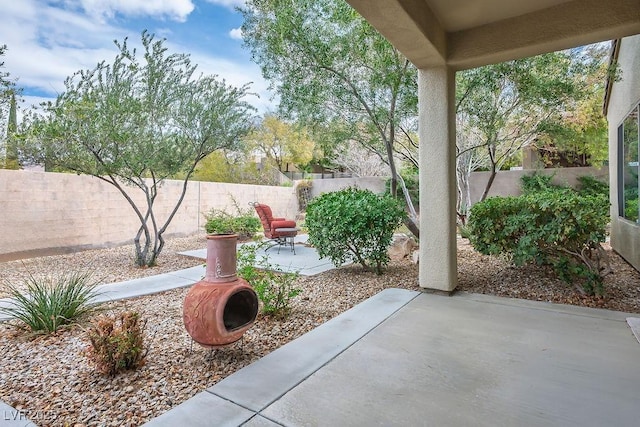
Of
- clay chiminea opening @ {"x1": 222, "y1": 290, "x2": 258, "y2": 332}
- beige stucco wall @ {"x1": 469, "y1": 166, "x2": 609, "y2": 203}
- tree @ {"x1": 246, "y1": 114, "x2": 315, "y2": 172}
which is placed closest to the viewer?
clay chiminea opening @ {"x1": 222, "y1": 290, "x2": 258, "y2": 332}

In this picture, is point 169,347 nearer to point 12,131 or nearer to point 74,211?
point 12,131

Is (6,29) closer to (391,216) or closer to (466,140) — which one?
→ (391,216)

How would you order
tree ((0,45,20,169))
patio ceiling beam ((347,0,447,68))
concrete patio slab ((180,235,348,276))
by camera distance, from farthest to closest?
concrete patio slab ((180,235,348,276))
tree ((0,45,20,169))
patio ceiling beam ((347,0,447,68))

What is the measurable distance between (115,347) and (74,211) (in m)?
6.17

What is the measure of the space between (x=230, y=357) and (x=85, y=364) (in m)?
1.05

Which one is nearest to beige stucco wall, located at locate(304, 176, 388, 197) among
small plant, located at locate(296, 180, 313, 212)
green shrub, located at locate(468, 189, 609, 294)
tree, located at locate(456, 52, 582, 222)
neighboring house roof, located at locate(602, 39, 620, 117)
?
small plant, located at locate(296, 180, 313, 212)

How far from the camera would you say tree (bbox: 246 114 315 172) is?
2044 cm

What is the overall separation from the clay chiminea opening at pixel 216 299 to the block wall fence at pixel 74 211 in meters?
6.06

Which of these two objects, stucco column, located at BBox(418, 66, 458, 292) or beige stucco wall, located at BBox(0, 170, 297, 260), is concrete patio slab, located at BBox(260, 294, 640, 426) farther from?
beige stucco wall, located at BBox(0, 170, 297, 260)

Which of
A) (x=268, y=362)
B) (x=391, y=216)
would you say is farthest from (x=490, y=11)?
(x=268, y=362)

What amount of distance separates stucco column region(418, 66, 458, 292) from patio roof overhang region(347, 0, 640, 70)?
0.96ft

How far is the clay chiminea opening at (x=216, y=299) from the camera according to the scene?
90.7 inches

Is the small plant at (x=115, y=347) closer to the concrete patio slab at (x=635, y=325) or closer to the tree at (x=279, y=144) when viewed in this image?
the concrete patio slab at (x=635, y=325)

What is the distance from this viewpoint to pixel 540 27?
3436 millimetres
